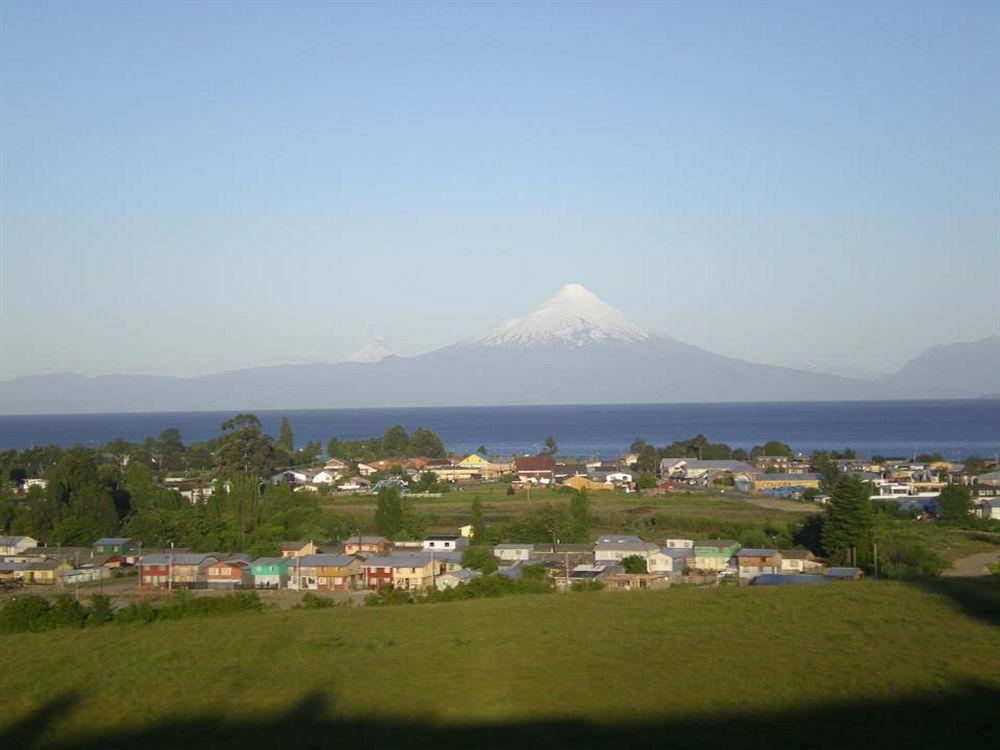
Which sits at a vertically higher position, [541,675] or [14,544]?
[541,675]

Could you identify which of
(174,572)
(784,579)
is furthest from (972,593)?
(174,572)

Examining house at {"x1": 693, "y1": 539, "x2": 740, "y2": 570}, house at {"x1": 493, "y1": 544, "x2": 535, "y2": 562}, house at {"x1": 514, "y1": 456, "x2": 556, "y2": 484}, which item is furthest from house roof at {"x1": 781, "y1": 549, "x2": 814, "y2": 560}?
house at {"x1": 514, "y1": 456, "x2": 556, "y2": 484}

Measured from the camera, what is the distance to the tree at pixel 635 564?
529 inches

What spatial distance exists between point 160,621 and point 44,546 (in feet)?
32.5

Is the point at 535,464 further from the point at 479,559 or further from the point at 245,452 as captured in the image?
the point at 479,559

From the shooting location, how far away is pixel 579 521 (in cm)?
1723

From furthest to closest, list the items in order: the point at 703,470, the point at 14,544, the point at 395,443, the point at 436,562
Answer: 1. the point at 395,443
2. the point at 703,470
3. the point at 14,544
4. the point at 436,562

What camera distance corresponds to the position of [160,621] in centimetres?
A: 879

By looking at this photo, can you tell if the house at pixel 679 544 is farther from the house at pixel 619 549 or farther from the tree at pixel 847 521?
the tree at pixel 847 521

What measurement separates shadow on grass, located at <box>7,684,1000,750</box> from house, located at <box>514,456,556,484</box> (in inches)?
894

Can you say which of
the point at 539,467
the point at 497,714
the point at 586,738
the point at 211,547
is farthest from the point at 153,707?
the point at 539,467

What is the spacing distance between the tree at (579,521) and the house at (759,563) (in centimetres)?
368

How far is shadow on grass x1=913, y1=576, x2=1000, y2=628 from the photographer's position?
25.4ft

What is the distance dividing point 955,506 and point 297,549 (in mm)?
13409
